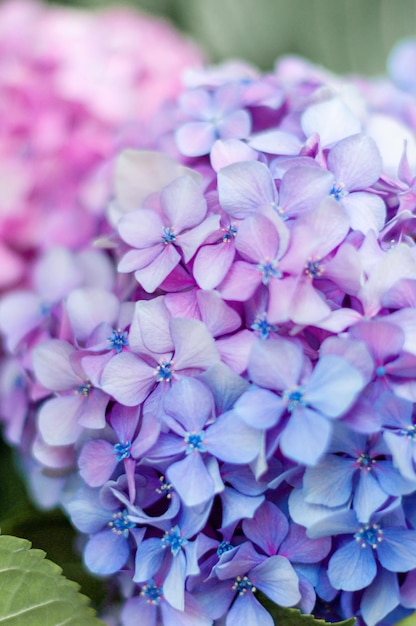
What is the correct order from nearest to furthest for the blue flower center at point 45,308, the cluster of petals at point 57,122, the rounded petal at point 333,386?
1. the rounded petal at point 333,386
2. the blue flower center at point 45,308
3. the cluster of petals at point 57,122

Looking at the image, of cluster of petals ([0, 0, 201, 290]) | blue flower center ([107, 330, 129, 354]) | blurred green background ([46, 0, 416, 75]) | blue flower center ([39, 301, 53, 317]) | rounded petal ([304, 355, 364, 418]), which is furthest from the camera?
blurred green background ([46, 0, 416, 75])

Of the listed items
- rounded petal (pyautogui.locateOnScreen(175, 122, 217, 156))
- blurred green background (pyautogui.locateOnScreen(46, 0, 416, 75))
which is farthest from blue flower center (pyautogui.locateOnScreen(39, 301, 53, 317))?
blurred green background (pyautogui.locateOnScreen(46, 0, 416, 75))

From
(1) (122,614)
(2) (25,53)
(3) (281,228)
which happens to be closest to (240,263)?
(3) (281,228)

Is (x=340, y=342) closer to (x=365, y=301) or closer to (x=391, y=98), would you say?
(x=365, y=301)

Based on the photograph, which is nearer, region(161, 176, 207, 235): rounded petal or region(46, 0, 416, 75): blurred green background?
region(161, 176, 207, 235): rounded petal

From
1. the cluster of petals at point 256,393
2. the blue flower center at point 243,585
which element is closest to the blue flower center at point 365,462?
the cluster of petals at point 256,393

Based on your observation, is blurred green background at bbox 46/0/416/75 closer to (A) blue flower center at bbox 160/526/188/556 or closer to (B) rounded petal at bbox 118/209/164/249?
(B) rounded petal at bbox 118/209/164/249

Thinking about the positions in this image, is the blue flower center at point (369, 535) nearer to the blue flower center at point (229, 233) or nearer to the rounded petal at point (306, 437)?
the rounded petal at point (306, 437)
